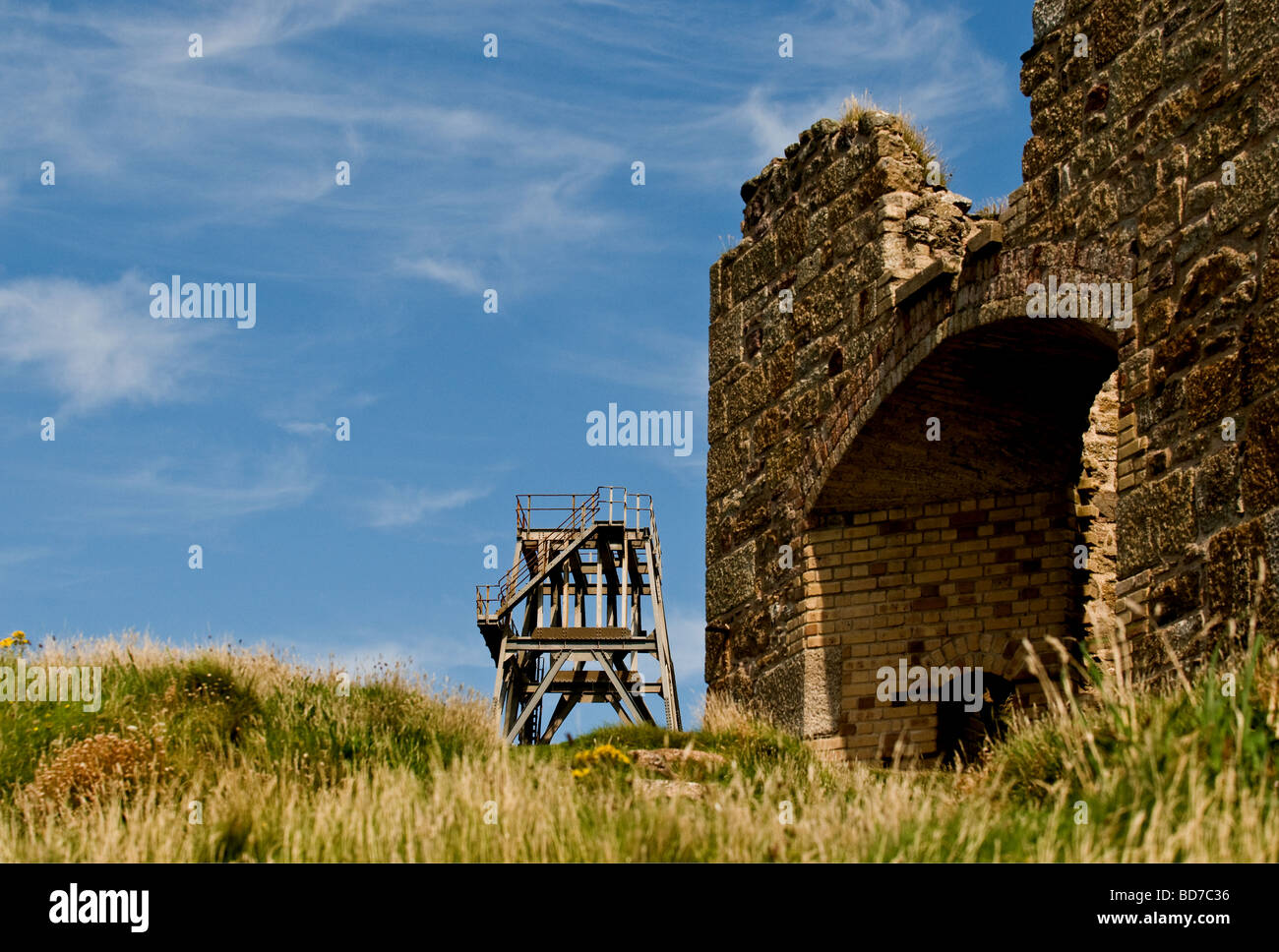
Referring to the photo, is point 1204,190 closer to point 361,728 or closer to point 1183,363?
point 1183,363

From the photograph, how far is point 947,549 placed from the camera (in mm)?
12820

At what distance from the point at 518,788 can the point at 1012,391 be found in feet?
20.4

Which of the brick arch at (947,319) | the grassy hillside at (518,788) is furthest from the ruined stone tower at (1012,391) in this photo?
the grassy hillside at (518,788)

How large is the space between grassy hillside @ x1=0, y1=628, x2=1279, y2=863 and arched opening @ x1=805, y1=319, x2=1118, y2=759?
2359 mm

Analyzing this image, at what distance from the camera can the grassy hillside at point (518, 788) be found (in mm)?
6004

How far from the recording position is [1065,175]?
1022cm

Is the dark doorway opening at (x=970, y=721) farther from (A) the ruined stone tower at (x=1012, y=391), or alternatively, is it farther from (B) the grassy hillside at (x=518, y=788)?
(B) the grassy hillside at (x=518, y=788)

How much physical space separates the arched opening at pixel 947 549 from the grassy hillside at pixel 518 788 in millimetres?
2359

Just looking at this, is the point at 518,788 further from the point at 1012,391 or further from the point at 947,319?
the point at 1012,391

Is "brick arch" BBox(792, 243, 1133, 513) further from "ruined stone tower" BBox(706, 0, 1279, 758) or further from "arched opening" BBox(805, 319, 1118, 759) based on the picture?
"arched opening" BBox(805, 319, 1118, 759)

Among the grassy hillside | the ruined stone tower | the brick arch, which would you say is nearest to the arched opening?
the ruined stone tower

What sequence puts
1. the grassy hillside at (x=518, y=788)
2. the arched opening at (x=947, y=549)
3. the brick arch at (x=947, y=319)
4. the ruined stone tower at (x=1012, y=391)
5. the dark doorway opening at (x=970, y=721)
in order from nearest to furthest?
the grassy hillside at (x=518, y=788), the ruined stone tower at (x=1012, y=391), the brick arch at (x=947, y=319), the arched opening at (x=947, y=549), the dark doorway opening at (x=970, y=721)

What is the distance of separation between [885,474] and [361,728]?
517 cm
